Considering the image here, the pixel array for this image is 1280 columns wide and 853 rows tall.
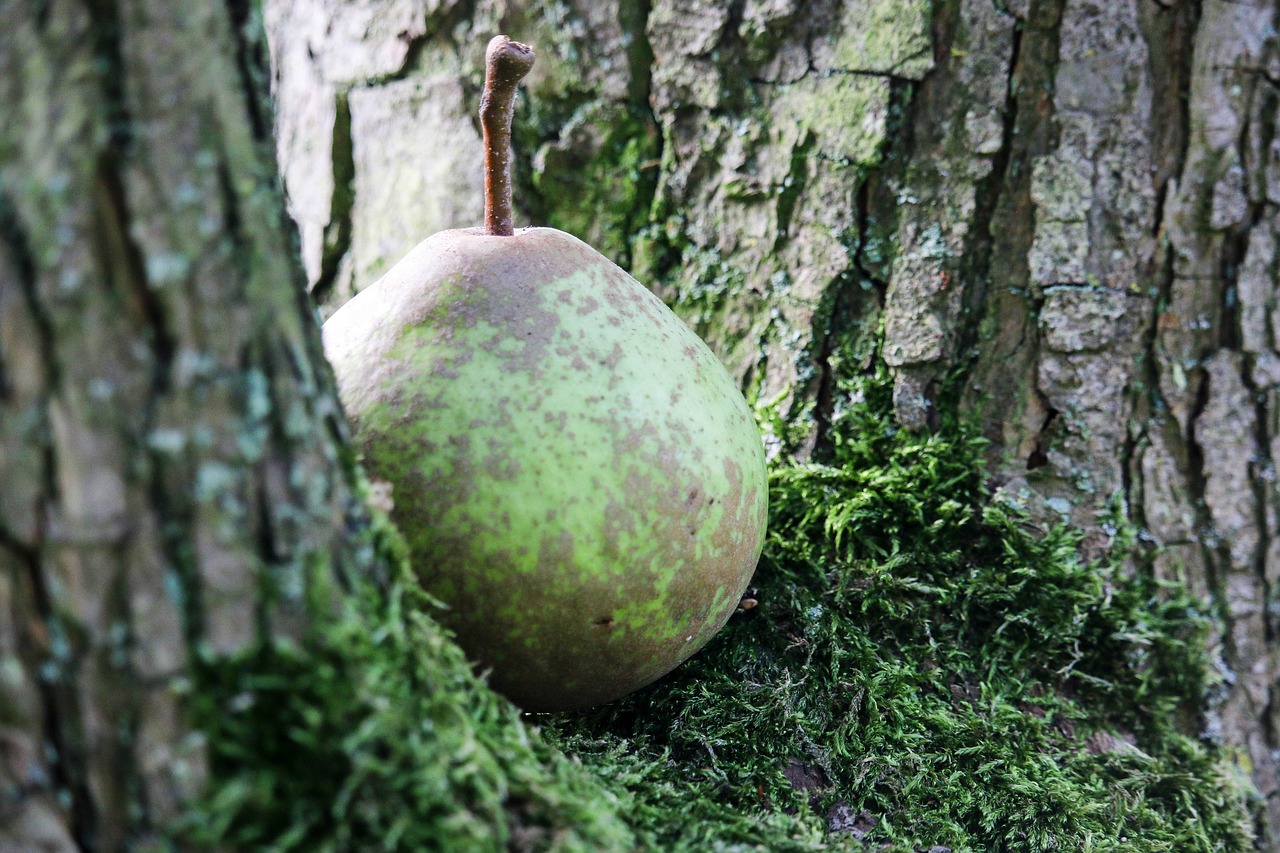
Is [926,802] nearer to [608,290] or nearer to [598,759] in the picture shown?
[598,759]

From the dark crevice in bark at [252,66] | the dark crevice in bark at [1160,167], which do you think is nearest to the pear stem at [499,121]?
the dark crevice in bark at [252,66]

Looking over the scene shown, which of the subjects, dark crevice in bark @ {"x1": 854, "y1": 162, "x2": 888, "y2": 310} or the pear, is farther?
dark crevice in bark @ {"x1": 854, "y1": 162, "x2": 888, "y2": 310}

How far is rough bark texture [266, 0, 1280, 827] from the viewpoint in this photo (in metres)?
1.78

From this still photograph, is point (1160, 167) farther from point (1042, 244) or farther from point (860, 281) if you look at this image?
point (860, 281)

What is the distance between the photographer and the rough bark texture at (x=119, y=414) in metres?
0.76

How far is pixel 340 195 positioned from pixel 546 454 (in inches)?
54.4

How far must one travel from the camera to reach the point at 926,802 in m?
1.46

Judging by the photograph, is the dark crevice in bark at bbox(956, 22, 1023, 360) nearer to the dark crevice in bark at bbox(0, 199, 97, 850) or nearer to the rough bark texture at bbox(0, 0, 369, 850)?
the rough bark texture at bbox(0, 0, 369, 850)

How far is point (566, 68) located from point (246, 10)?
130 centimetres

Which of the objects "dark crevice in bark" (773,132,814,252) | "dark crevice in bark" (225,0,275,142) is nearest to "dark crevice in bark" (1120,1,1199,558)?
"dark crevice in bark" (773,132,814,252)

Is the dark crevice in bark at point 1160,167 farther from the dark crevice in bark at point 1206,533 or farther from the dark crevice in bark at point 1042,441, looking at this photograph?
the dark crevice in bark at point 1042,441

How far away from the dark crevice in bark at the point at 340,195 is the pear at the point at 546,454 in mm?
982

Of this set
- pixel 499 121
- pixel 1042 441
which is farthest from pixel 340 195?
pixel 1042 441

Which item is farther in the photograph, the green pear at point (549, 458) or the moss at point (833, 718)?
the green pear at point (549, 458)
